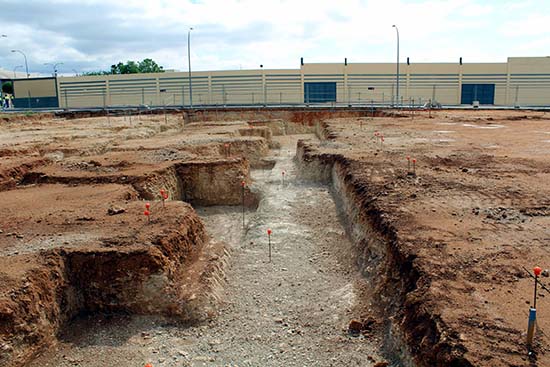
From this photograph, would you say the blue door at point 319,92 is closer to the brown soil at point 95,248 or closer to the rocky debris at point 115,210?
the brown soil at point 95,248

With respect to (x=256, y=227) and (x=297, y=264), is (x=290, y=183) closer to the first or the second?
(x=256, y=227)

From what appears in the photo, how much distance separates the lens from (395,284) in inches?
303

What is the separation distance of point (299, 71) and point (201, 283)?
164 ft

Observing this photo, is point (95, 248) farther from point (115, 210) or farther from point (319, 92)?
point (319, 92)

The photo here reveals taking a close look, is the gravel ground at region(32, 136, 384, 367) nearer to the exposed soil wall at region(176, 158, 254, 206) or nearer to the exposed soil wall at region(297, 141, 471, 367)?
the exposed soil wall at region(297, 141, 471, 367)

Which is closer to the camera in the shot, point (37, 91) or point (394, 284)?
point (394, 284)

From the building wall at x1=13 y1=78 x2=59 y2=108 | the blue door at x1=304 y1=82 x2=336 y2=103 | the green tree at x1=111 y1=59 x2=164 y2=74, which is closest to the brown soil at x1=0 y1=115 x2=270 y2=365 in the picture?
the blue door at x1=304 y1=82 x2=336 y2=103

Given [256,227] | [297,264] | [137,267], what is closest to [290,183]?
[256,227]

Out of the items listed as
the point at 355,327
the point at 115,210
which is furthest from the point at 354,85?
the point at 355,327

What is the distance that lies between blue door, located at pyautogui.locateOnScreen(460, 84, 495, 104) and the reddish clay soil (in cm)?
4068

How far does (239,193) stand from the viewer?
17438 mm

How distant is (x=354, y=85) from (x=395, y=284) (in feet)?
166

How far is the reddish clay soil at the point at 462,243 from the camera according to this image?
17.1ft

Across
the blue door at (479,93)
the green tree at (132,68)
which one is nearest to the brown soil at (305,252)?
the blue door at (479,93)
